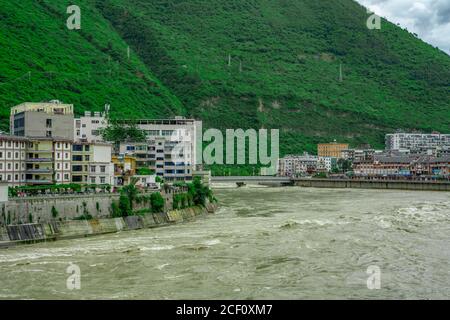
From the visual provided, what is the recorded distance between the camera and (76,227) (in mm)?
62188

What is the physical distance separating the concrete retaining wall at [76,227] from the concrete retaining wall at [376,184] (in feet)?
337

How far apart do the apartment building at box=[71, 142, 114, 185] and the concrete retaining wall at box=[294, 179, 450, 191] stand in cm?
10470

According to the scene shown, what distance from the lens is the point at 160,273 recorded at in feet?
148

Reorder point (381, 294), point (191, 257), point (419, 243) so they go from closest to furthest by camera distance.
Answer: point (381, 294) < point (191, 257) < point (419, 243)

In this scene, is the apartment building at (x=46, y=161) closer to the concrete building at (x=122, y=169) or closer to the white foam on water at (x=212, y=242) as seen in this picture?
the concrete building at (x=122, y=169)

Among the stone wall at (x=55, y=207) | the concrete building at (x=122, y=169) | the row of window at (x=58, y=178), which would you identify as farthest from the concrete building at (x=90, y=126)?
the stone wall at (x=55, y=207)

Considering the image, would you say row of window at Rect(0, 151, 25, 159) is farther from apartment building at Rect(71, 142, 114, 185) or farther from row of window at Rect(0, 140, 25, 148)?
apartment building at Rect(71, 142, 114, 185)

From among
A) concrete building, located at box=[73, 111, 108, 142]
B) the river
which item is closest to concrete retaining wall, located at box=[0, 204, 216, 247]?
the river

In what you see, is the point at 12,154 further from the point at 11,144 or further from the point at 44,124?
the point at 44,124

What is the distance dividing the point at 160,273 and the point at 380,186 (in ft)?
447

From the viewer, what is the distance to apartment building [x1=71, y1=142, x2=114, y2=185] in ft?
269

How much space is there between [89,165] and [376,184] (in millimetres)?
110066
